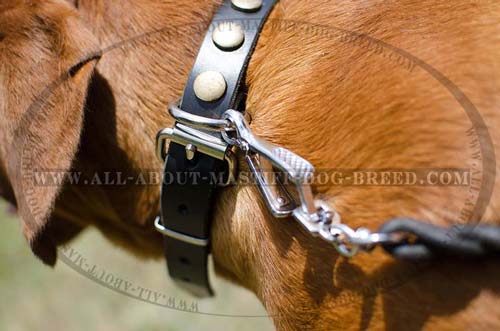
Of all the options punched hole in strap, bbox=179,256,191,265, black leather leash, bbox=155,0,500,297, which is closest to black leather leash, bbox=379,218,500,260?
black leather leash, bbox=155,0,500,297

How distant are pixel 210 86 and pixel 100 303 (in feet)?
8.92

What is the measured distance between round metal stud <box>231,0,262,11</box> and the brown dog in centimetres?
6

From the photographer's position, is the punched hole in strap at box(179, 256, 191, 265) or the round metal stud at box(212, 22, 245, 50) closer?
the round metal stud at box(212, 22, 245, 50)

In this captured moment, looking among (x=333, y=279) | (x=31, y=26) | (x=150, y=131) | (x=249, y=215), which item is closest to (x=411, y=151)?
(x=333, y=279)

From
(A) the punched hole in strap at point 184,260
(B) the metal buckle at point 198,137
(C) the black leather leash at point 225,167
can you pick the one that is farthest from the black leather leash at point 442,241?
(A) the punched hole in strap at point 184,260

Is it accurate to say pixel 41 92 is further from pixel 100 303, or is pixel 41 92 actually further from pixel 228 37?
pixel 100 303

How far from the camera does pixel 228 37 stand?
1.63m

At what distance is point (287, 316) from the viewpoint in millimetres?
1630

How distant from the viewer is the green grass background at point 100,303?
12.6 feet

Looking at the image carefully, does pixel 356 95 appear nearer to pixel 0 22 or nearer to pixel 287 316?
pixel 287 316

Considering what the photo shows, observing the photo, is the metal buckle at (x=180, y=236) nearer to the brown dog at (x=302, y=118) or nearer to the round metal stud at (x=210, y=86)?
the brown dog at (x=302, y=118)

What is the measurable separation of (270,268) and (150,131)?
51 cm

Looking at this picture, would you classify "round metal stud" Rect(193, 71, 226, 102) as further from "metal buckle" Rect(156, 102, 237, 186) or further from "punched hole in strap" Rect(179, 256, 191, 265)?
"punched hole in strap" Rect(179, 256, 191, 265)

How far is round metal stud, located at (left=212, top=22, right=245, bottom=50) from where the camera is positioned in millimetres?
1630
